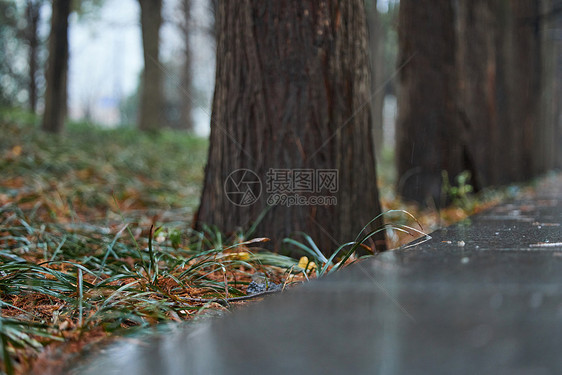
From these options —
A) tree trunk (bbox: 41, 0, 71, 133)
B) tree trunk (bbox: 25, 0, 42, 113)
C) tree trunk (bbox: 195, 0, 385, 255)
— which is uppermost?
tree trunk (bbox: 25, 0, 42, 113)

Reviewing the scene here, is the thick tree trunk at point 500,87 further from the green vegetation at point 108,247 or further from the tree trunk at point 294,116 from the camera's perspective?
the tree trunk at point 294,116

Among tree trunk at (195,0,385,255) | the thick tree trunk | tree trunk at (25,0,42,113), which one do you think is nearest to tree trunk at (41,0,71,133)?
the thick tree trunk

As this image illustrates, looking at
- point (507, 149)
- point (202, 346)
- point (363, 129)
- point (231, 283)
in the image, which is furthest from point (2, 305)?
point (507, 149)

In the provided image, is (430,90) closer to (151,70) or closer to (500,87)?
(500,87)

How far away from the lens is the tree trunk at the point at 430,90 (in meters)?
4.66

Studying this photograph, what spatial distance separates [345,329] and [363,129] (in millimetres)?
1690

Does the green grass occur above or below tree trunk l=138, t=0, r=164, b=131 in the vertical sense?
below

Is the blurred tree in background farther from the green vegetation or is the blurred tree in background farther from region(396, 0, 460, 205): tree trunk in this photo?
the green vegetation

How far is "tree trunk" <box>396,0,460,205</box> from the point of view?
4664mm

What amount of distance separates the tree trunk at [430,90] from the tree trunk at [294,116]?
2415mm

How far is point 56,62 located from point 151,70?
3.95 m

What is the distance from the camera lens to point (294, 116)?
227 cm

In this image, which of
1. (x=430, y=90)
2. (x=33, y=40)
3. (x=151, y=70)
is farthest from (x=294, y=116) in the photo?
(x=33, y=40)

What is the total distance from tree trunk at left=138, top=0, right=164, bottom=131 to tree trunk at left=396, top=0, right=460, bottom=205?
711 cm
